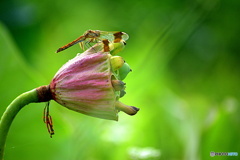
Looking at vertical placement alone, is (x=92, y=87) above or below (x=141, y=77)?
below

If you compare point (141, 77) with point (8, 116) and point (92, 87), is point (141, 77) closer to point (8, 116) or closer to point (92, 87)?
point (92, 87)

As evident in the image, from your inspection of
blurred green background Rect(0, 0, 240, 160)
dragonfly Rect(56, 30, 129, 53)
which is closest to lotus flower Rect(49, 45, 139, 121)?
dragonfly Rect(56, 30, 129, 53)

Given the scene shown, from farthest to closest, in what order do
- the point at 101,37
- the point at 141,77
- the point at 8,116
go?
the point at 141,77
the point at 101,37
the point at 8,116

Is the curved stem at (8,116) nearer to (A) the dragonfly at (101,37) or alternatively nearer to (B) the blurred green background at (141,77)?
(A) the dragonfly at (101,37)

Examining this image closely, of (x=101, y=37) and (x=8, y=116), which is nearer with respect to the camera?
(x=8, y=116)

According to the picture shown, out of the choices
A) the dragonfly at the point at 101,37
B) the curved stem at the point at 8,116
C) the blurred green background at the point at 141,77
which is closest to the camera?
the curved stem at the point at 8,116

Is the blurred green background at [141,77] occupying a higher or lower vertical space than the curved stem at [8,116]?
higher

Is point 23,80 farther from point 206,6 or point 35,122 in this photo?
point 206,6

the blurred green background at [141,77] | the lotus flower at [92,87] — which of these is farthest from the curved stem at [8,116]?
the blurred green background at [141,77]

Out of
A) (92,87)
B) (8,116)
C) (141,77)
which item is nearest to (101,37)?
(92,87)

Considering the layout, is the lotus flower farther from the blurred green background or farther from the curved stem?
the blurred green background
